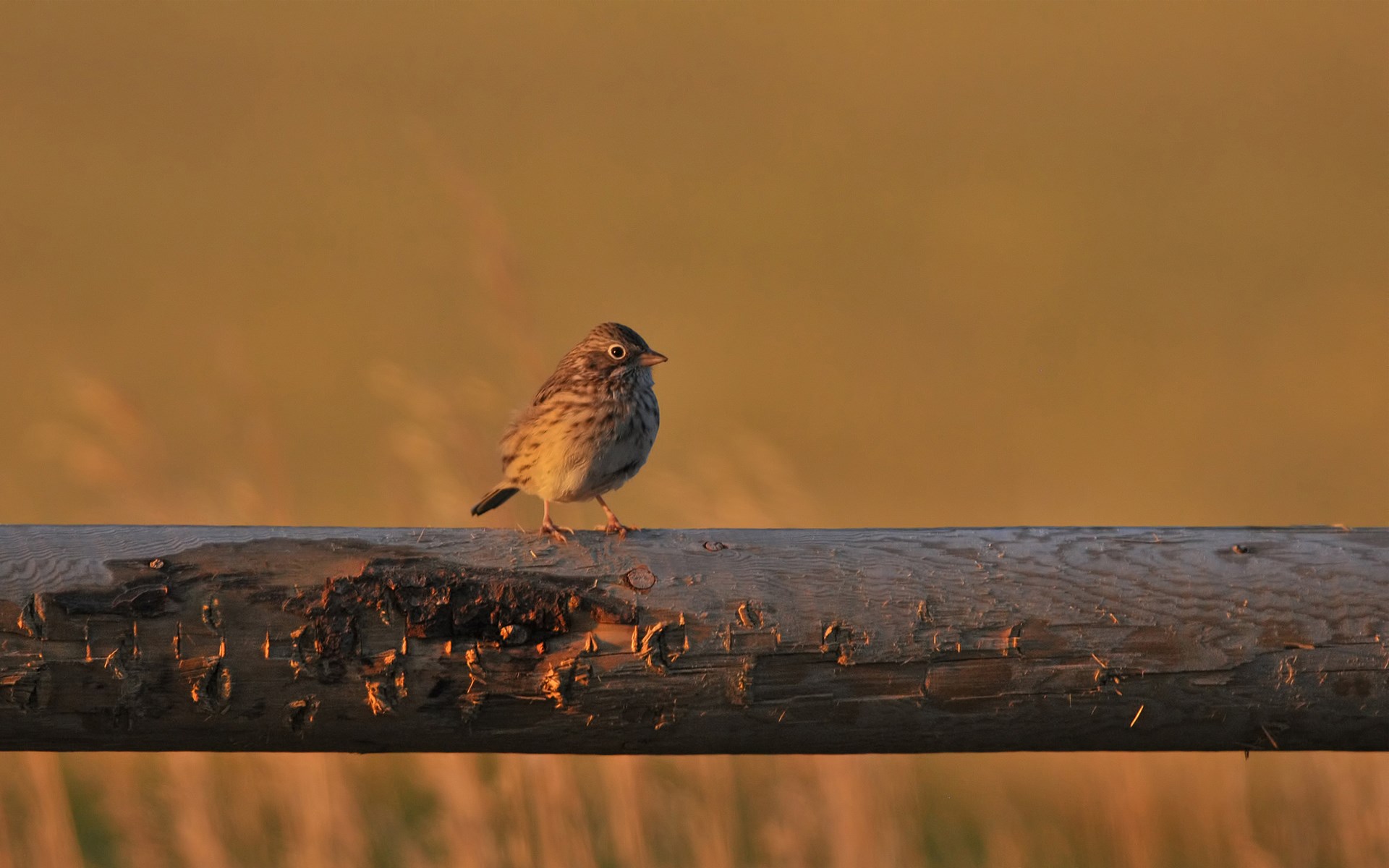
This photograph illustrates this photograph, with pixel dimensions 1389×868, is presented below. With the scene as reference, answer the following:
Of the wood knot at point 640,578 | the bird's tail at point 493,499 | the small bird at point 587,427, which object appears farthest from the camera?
the bird's tail at point 493,499

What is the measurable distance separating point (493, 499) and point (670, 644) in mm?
2515

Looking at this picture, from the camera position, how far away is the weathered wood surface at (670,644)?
319 cm

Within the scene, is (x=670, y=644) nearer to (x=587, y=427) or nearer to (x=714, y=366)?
(x=587, y=427)

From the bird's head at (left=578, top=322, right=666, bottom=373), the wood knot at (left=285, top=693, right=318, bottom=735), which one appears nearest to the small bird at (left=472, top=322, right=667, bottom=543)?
the bird's head at (left=578, top=322, right=666, bottom=373)

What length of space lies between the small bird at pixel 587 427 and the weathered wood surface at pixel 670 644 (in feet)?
5.45

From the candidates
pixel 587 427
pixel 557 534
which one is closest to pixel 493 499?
pixel 587 427

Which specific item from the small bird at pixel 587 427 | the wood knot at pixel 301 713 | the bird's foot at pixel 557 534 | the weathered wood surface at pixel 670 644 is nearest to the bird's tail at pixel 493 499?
the small bird at pixel 587 427

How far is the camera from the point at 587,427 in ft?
17.1

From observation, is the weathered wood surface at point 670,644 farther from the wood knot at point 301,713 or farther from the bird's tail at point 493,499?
the bird's tail at point 493,499

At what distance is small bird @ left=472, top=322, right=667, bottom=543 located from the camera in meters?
5.20

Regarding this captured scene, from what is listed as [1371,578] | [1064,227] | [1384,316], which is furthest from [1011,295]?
[1371,578]

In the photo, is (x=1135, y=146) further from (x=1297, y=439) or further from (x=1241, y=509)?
(x=1241, y=509)

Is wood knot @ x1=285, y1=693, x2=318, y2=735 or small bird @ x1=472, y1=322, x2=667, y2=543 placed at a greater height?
small bird @ x1=472, y1=322, x2=667, y2=543

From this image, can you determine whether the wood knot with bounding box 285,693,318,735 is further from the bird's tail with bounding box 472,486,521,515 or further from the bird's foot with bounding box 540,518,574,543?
the bird's tail with bounding box 472,486,521,515
